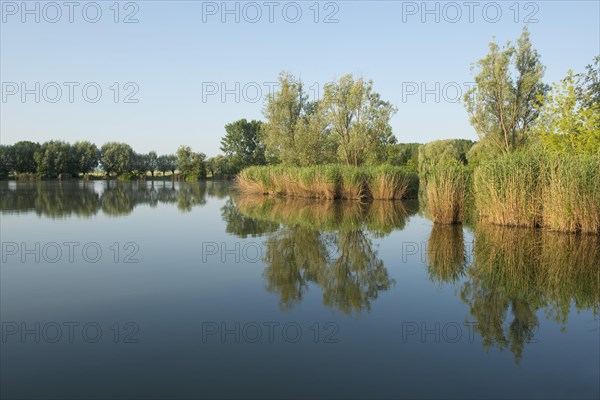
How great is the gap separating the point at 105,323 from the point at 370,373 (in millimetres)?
3478

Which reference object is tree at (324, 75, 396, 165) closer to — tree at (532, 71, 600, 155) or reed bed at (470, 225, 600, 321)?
tree at (532, 71, 600, 155)

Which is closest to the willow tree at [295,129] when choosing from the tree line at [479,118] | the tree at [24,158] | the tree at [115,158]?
the tree line at [479,118]

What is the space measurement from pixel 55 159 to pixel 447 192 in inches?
3231

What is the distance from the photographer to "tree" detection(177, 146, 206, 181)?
79.5m

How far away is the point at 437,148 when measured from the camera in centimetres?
6122

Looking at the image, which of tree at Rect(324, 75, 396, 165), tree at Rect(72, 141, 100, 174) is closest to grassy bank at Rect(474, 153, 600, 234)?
tree at Rect(324, 75, 396, 165)

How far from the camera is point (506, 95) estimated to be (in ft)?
115

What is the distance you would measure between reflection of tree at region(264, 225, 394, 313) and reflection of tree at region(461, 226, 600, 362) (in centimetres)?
158

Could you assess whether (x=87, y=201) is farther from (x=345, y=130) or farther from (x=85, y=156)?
(x=85, y=156)

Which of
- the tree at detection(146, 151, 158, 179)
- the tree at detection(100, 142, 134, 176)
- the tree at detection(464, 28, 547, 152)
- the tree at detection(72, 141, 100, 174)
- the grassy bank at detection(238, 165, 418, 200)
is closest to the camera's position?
the grassy bank at detection(238, 165, 418, 200)

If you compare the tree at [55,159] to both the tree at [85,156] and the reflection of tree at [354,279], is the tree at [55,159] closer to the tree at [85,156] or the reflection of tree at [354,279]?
the tree at [85,156]

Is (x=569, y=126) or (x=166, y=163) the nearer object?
(x=569, y=126)

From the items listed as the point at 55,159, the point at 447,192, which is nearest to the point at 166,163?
the point at 55,159

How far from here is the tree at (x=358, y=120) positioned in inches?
1399
